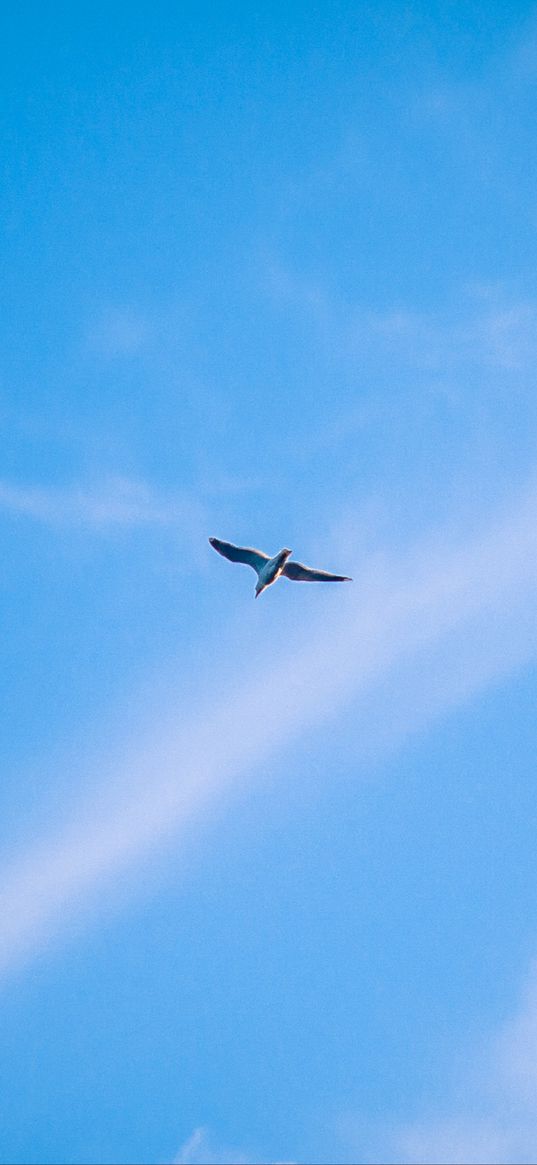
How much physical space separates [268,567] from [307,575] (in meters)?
2.19

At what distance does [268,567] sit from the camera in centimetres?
5309

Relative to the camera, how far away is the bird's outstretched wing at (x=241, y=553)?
180 feet

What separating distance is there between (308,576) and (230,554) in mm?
3915

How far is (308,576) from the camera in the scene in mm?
54375

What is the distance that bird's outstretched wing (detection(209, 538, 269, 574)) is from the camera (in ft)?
Answer: 180

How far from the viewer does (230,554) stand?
182 feet

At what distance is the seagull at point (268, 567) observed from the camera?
5289cm

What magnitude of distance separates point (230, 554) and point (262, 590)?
2.99 metres

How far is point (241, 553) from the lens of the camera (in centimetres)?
5516

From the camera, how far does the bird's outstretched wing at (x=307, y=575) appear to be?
5388 cm

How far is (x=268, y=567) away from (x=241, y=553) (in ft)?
8.23

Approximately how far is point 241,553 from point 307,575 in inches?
131

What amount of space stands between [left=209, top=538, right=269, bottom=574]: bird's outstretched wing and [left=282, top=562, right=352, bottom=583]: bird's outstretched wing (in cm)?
133

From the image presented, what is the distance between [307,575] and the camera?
178 feet
